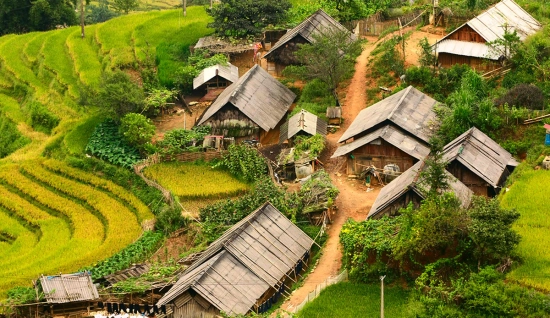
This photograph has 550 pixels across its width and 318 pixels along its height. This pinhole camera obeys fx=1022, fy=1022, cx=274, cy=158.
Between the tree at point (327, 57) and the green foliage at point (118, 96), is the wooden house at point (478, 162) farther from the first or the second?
the green foliage at point (118, 96)

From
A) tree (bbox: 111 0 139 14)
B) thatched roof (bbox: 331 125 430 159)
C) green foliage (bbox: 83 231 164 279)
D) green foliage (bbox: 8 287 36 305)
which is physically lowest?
tree (bbox: 111 0 139 14)

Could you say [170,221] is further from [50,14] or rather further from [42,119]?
[50,14]

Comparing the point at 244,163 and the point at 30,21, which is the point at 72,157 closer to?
the point at 244,163

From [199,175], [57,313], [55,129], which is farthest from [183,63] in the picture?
[57,313]

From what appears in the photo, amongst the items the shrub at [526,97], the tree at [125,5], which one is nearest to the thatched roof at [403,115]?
the shrub at [526,97]

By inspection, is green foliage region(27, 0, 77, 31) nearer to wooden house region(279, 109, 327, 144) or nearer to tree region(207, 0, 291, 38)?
tree region(207, 0, 291, 38)

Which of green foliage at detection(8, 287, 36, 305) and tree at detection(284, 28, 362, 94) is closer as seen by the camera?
green foliage at detection(8, 287, 36, 305)

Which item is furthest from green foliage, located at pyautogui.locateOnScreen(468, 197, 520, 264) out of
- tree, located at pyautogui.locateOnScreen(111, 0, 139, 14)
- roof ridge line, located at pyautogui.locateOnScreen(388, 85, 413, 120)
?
tree, located at pyautogui.locateOnScreen(111, 0, 139, 14)

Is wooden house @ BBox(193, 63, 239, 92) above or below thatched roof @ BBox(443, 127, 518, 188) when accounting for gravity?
below
